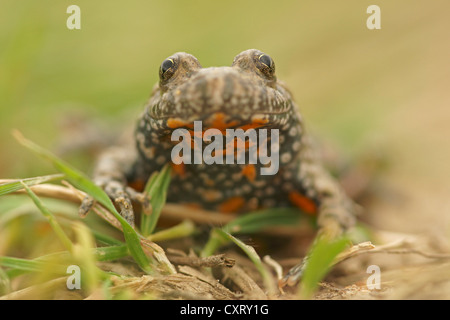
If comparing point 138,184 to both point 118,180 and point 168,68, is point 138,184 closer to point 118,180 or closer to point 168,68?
point 118,180

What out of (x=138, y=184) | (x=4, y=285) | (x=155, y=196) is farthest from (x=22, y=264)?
(x=138, y=184)

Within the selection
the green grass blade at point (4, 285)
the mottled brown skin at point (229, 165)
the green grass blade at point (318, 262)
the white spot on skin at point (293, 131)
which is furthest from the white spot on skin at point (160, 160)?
the green grass blade at point (318, 262)

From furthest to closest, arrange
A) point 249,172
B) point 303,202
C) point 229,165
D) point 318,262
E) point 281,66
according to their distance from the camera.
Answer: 1. point 281,66
2. point 303,202
3. point 249,172
4. point 229,165
5. point 318,262

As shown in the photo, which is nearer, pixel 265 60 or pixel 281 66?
pixel 265 60

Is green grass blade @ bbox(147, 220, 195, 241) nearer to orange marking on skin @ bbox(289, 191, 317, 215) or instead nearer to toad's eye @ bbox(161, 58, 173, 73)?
orange marking on skin @ bbox(289, 191, 317, 215)

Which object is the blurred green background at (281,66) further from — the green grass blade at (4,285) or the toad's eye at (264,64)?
the green grass blade at (4,285)

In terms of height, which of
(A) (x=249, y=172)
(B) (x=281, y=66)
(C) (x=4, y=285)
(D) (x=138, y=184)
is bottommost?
(C) (x=4, y=285)

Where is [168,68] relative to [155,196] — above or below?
above
